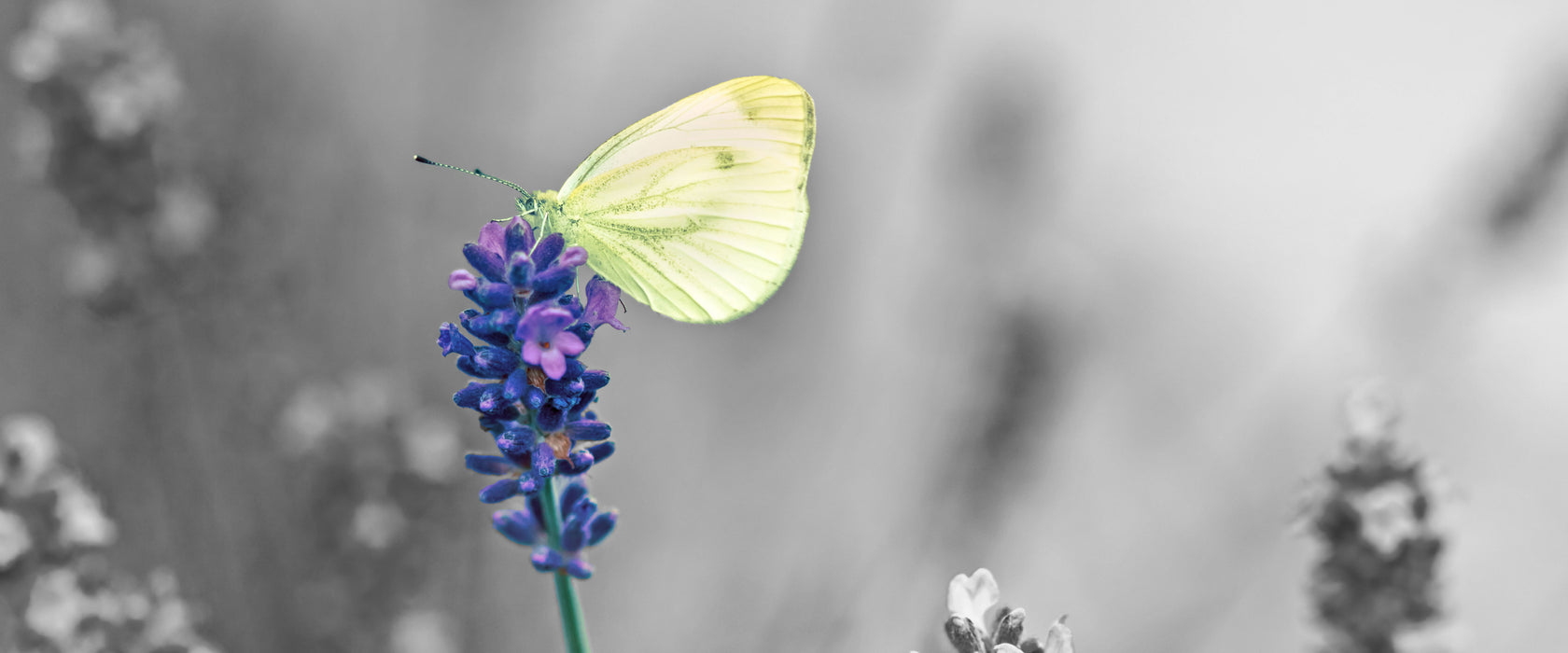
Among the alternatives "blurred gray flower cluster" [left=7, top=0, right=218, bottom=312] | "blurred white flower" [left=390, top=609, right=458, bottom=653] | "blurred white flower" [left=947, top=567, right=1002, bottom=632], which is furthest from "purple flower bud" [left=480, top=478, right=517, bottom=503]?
"blurred gray flower cluster" [left=7, top=0, right=218, bottom=312]

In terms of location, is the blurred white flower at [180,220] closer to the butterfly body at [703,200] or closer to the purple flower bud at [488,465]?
the butterfly body at [703,200]

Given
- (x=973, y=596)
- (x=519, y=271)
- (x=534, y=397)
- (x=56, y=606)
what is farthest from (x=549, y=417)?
(x=56, y=606)

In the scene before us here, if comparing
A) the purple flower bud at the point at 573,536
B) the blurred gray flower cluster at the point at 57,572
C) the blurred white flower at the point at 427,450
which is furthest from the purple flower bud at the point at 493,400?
the blurred white flower at the point at 427,450

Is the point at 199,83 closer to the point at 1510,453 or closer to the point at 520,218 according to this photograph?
the point at 520,218

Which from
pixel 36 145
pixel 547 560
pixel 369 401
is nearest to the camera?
pixel 547 560

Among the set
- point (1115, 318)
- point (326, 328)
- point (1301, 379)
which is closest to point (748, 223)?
point (326, 328)

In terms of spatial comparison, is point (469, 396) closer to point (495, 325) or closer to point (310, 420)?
point (495, 325)
